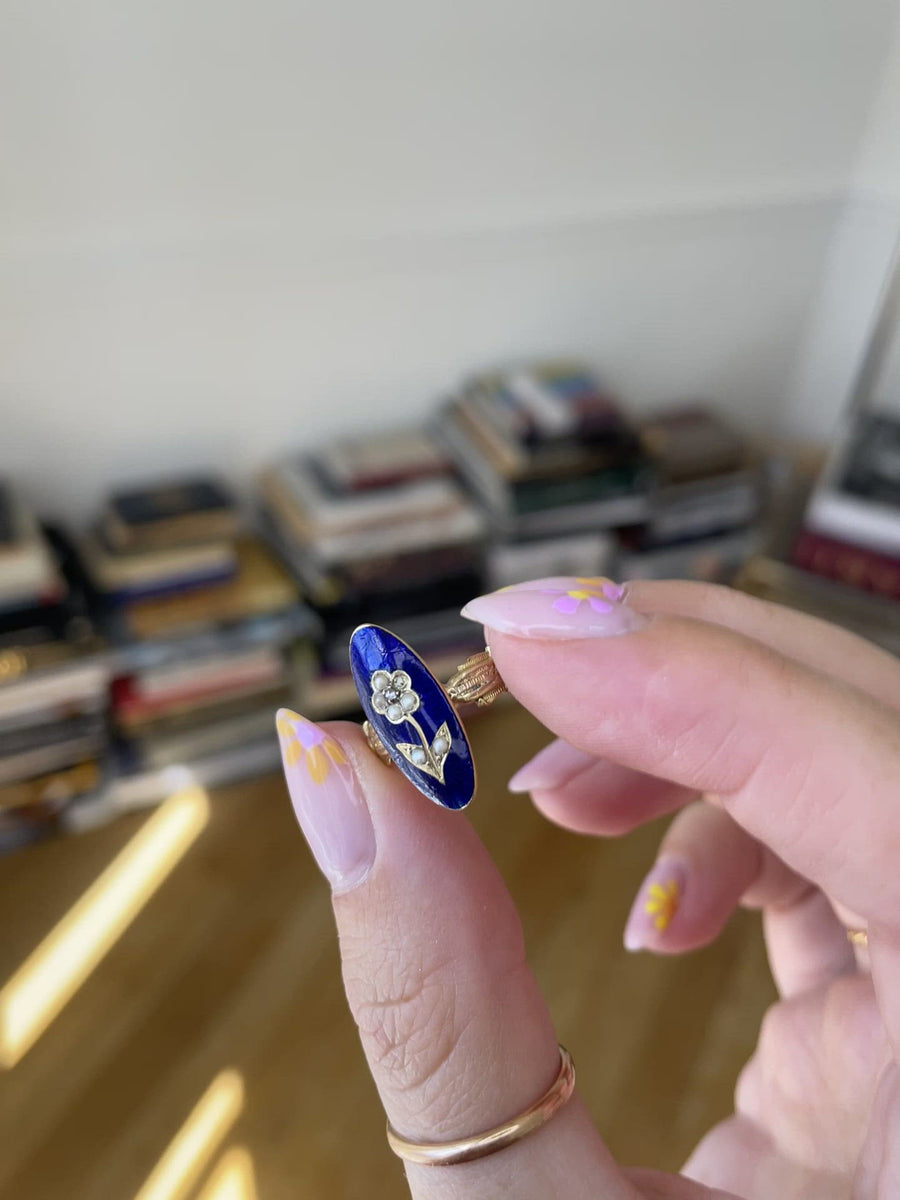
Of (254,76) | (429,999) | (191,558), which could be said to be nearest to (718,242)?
(254,76)

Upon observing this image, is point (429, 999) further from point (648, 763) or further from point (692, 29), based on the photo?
point (692, 29)

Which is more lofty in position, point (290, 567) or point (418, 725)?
Result: point (418, 725)

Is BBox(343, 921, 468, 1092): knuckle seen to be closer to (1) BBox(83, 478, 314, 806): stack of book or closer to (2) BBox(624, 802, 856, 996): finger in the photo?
(2) BBox(624, 802, 856, 996): finger

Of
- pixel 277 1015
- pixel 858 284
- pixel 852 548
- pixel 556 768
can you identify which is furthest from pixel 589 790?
pixel 858 284

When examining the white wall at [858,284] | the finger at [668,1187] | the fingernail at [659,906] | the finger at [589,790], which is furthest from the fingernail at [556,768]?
the white wall at [858,284]

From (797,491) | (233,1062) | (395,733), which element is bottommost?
(233,1062)

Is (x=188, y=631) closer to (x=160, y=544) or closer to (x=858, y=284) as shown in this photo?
(x=160, y=544)

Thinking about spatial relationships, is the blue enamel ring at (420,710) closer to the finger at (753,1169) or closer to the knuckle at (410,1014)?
the knuckle at (410,1014)
